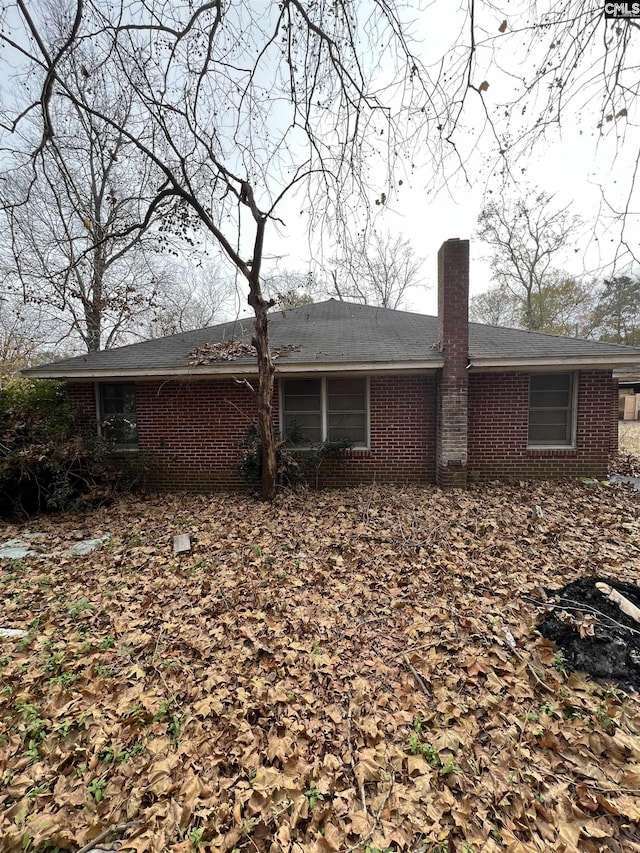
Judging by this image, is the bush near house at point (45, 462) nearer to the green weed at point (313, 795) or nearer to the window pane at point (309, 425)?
the window pane at point (309, 425)

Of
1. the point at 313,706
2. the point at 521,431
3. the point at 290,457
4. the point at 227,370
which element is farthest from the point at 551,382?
the point at 313,706

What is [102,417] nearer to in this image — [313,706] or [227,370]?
[227,370]

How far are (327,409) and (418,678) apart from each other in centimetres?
591

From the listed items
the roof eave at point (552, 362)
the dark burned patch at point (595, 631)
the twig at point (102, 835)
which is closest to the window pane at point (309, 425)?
the roof eave at point (552, 362)

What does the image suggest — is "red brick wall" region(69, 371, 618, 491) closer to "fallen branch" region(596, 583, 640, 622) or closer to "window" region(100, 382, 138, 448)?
"window" region(100, 382, 138, 448)

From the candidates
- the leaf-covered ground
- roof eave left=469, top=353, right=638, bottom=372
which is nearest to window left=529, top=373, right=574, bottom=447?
roof eave left=469, top=353, right=638, bottom=372

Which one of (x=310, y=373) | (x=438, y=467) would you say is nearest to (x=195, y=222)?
(x=310, y=373)

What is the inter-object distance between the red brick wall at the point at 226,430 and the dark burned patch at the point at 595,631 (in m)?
4.51

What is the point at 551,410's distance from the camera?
8.01 meters

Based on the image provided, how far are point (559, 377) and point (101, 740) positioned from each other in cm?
917

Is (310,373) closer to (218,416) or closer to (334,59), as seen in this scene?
(218,416)

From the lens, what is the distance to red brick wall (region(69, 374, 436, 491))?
8.05 metres

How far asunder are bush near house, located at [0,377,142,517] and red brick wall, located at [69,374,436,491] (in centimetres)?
80

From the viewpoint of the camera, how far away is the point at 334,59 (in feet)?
12.9
